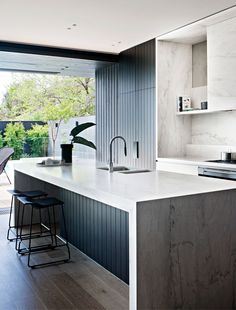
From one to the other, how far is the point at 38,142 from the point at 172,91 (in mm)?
5685

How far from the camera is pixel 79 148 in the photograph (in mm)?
8438

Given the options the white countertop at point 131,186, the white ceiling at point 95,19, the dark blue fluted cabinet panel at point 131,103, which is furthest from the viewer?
the dark blue fluted cabinet panel at point 131,103

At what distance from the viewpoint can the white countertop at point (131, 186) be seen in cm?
200

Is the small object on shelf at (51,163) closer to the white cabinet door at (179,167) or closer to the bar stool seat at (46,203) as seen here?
the bar stool seat at (46,203)

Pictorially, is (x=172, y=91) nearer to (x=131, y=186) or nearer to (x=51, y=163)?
(x=51, y=163)

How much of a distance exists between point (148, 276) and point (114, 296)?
96 centimetres

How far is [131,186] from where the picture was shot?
2.32m

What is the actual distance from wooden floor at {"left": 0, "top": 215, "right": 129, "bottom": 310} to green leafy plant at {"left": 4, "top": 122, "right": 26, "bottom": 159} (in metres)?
6.73

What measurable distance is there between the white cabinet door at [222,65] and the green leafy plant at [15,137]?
6.84 m

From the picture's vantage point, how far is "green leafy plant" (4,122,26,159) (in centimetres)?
1005

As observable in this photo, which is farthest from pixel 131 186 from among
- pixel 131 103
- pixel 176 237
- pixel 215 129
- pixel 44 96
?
pixel 44 96

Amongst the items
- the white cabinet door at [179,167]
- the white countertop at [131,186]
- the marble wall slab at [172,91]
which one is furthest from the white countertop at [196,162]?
the white countertop at [131,186]

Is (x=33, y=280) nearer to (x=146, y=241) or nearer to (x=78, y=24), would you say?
(x=146, y=241)

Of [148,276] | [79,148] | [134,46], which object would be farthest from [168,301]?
[79,148]
